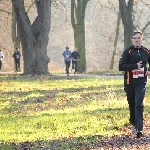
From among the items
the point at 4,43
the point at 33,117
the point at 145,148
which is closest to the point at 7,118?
the point at 33,117

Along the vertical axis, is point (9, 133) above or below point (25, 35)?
below

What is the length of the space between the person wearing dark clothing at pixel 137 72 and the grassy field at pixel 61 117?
0.60 metres

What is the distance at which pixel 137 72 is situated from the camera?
420 inches

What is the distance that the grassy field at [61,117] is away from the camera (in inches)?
403

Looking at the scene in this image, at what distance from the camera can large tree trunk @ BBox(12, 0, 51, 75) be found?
3228 centimetres

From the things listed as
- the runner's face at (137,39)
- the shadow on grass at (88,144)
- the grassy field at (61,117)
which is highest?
the runner's face at (137,39)

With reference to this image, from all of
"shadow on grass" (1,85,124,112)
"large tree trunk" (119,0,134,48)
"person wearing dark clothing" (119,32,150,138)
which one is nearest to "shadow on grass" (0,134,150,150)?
"person wearing dark clothing" (119,32,150,138)

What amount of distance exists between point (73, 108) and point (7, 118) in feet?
8.60

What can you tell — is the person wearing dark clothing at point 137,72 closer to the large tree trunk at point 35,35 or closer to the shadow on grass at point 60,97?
the shadow on grass at point 60,97

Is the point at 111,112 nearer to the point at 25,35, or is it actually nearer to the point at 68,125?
the point at 68,125

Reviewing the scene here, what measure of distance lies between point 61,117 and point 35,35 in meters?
19.5

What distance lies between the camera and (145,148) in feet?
30.6

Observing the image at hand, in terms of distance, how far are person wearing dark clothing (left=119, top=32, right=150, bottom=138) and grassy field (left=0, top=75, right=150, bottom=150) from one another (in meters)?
0.60

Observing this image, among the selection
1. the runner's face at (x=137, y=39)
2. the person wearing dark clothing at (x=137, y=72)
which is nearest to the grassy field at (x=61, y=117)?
the person wearing dark clothing at (x=137, y=72)
